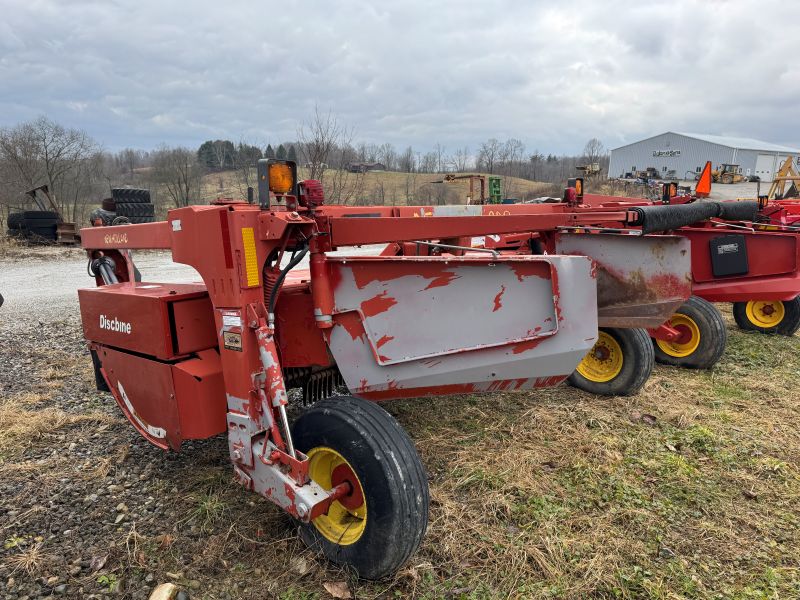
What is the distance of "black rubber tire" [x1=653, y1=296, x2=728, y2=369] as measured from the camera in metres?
5.29

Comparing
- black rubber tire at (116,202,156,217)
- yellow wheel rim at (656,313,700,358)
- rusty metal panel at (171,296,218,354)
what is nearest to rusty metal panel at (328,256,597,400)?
rusty metal panel at (171,296,218,354)

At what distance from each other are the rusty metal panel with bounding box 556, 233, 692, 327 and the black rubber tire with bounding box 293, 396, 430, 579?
1743 mm

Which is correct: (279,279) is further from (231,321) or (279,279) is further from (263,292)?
(231,321)

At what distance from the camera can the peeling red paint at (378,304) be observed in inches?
101

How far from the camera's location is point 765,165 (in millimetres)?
53656

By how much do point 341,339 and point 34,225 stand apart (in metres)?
16.6

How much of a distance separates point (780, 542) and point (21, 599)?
3587 millimetres

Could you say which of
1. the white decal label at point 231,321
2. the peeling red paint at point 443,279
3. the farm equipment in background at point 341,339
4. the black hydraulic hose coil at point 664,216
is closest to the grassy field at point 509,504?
the farm equipment in background at point 341,339

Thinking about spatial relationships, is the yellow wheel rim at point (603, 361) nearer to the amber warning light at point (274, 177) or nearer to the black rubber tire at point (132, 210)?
the amber warning light at point (274, 177)

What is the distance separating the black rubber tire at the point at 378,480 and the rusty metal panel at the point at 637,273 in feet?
5.72

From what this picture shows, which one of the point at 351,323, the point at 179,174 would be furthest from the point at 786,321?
the point at 179,174

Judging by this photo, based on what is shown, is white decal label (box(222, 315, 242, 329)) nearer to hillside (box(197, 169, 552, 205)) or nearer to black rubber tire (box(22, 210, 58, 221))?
hillside (box(197, 169, 552, 205))

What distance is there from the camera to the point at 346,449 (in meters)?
2.29

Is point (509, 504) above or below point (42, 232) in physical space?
below
